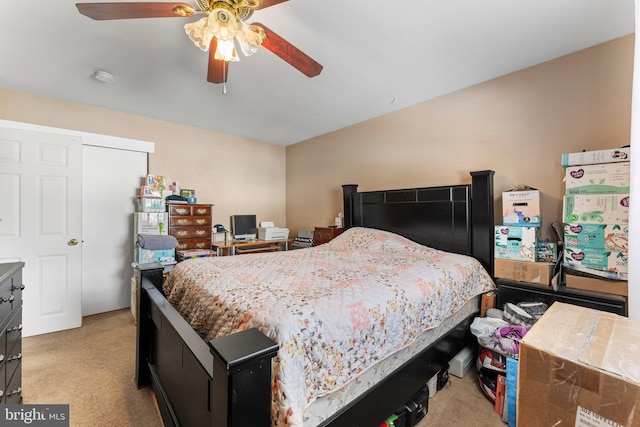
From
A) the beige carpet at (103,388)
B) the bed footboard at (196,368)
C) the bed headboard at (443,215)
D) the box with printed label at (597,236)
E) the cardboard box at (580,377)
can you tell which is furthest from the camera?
the bed headboard at (443,215)

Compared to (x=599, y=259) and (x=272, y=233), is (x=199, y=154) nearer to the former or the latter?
(x=272, y=233)

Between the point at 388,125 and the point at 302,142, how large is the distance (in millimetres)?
1723

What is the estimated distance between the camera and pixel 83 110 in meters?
3.05

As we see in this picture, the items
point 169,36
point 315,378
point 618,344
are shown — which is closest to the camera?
point 618,344

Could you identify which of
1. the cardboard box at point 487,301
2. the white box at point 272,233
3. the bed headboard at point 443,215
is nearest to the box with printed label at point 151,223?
the white box at point 272,233

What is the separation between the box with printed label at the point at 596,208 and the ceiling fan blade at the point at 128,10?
2.68 meters

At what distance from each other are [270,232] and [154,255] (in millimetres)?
1599

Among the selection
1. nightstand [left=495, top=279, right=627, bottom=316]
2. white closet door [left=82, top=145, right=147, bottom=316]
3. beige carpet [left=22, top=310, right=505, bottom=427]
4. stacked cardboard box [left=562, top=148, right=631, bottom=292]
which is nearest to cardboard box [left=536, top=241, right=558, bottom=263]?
stacked cardboard box [left=562, top=148, right=631, bottom=292]

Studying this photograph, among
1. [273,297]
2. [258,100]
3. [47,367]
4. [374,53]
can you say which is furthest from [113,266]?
[374,53]

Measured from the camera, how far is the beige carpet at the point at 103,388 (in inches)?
62.6

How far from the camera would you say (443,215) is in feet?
8.71

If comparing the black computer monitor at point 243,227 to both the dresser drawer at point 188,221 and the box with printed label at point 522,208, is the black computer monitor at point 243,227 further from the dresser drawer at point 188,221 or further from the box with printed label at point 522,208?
the box with printed label at point 522,208

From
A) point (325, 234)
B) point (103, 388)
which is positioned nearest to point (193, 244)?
point (325, 234)

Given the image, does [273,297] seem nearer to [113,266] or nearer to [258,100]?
[258,100]
